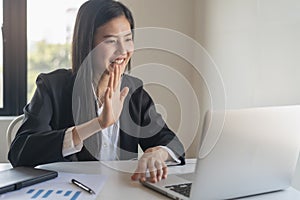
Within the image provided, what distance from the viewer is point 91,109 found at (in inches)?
59.7

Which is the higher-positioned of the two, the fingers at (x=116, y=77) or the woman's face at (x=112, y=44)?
the woman's face at (x=112, y=44)

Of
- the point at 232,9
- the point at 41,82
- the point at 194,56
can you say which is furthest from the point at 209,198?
the point at 194,56

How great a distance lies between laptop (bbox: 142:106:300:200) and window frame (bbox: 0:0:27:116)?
79.4 inches

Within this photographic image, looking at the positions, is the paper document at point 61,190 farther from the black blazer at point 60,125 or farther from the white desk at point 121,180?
the black blazer at point 60,125

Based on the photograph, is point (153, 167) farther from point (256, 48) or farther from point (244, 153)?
Result: point (256, 48)

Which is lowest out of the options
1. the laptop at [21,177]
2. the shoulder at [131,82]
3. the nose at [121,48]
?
the laptop at [21,177]

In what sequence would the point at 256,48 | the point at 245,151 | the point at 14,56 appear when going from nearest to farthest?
the point at 245,151, the point at 256,48, the point at 14,56

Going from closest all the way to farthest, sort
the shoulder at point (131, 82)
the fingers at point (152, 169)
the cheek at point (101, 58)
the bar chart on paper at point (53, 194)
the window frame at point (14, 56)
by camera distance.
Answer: the bar chart on paper at point (53, 194)
the fingers at point (152, 169)
the cheek at point (101, 58)
the shoulder at point (131, 82)
the window frame at point (14, 56)

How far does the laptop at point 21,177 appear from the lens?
1.10m

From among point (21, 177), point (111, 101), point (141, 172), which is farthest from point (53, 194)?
point (111, 101)

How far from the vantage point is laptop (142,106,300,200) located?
91 centimetres

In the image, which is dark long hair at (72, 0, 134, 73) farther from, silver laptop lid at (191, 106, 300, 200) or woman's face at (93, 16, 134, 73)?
silver laptop lid at (191, 106, 300, 200)

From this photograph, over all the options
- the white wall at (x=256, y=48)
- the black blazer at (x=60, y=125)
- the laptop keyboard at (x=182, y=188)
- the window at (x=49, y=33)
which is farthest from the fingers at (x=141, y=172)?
the window at (x=49, y=33)

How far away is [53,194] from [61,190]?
0.13 feet
